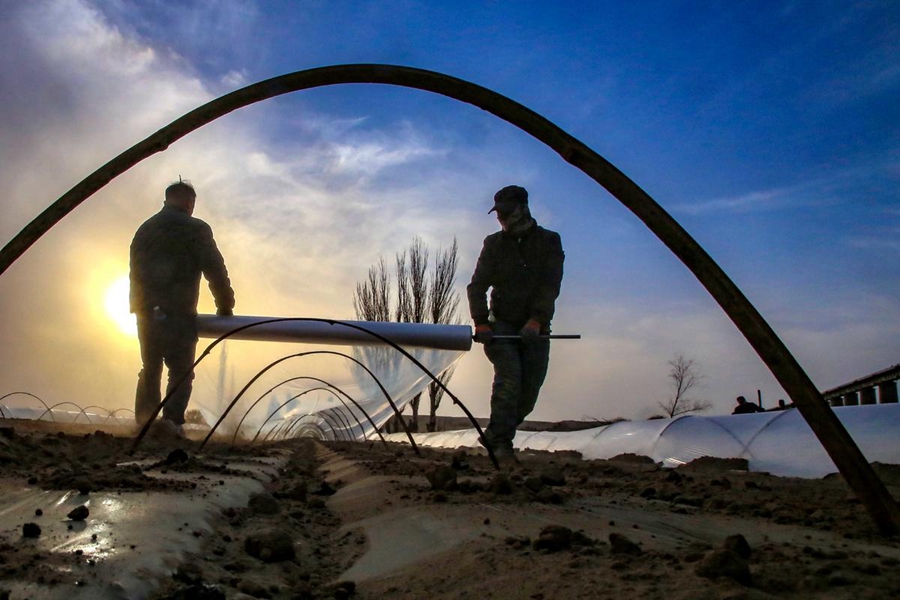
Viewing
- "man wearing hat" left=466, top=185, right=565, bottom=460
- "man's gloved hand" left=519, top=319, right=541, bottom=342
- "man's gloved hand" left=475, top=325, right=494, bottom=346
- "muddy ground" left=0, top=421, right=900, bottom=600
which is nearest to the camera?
"muddy ground" left=0, top=421, right=900, bottom=600

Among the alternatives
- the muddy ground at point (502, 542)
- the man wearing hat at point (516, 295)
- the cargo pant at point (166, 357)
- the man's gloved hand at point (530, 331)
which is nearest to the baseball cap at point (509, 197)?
the man wearing hat at point (516, 295)

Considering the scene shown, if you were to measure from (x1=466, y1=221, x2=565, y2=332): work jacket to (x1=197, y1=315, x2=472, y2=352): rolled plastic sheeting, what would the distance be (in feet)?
0.80

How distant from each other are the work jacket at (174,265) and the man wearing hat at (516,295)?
6.14 feet

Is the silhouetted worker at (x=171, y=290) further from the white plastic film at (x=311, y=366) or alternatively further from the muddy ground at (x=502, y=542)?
the muddy ground at (x=502, y=542)

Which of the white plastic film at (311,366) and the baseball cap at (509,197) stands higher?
the baseball cap at (509,197)

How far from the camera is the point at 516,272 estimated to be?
13.7 feet

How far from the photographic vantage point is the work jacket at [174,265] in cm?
476

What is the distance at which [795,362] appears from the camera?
1439 millimetres

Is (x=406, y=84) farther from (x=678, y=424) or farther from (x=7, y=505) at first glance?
(x=678, y=424)

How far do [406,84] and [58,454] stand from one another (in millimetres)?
2156

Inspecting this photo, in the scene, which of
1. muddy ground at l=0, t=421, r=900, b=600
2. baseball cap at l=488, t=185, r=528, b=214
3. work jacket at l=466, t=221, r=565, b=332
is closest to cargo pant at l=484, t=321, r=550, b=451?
work jacket at l=466, t=221, r=565, b=332

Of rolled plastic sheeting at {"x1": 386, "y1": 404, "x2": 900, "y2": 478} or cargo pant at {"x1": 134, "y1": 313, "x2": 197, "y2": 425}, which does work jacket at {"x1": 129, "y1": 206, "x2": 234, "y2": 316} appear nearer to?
cargo pant at {"x1": 134, "y1": 313, "x2": 197, "y2": 425}

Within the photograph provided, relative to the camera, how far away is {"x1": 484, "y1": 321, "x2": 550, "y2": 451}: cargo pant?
155 inches

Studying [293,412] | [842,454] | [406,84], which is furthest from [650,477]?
[293,412]
